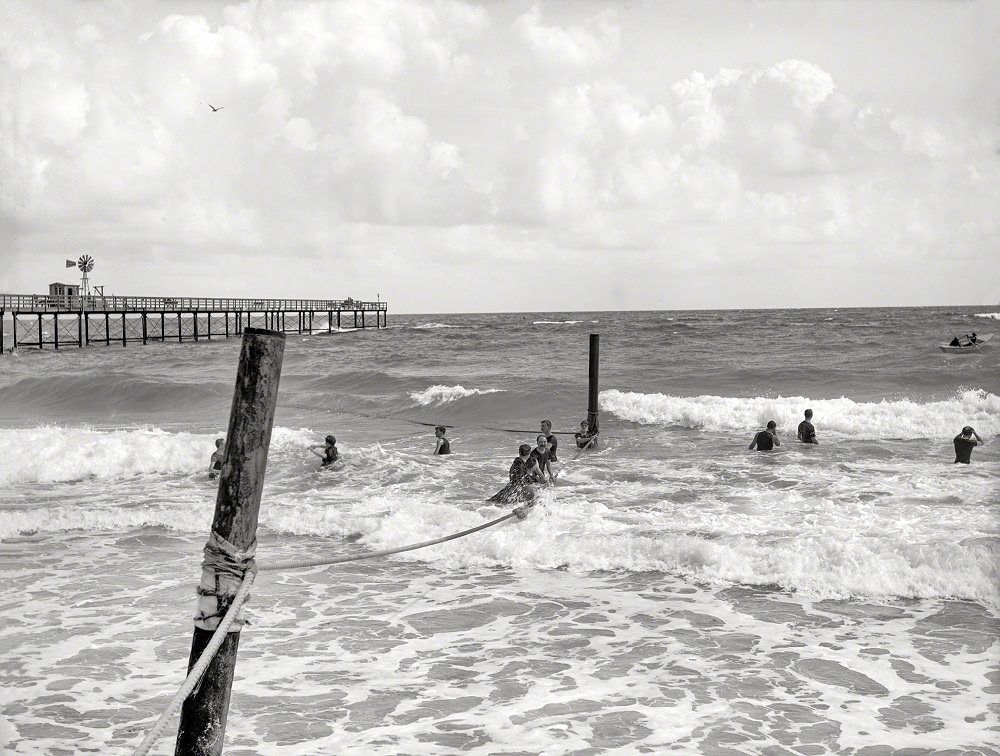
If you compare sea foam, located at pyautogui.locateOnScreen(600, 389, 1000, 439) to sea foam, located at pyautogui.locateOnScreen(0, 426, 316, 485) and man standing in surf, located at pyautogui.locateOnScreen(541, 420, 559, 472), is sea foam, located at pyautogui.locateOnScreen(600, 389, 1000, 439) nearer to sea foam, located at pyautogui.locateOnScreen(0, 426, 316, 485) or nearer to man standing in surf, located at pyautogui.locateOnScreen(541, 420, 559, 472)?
man standing in surf, located at pyautogui.locateOnScreen(541, 420, 559, 472)

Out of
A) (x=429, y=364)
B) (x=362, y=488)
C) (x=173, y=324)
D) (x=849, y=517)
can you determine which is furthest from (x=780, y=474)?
(x=173, y=324)

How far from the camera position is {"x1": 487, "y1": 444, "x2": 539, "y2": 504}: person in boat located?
13.7 meters

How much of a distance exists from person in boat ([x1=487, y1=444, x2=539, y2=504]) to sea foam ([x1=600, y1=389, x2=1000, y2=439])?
10821 millimetres

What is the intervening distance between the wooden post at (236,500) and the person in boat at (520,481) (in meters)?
9.64

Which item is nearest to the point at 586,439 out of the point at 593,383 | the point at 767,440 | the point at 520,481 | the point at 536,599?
the point at 593,383

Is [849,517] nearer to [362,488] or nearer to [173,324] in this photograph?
[362,488]

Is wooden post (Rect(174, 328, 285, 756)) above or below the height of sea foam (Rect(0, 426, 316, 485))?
above

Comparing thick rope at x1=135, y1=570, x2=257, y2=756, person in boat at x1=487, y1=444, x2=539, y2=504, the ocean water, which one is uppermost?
thick rope at x1=135, y1=570, x2=257, y2=756

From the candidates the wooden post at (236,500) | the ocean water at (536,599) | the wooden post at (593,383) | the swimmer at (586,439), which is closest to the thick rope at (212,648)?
the wooden post at (236,500)

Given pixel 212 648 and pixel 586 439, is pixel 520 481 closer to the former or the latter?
pixel 586 439

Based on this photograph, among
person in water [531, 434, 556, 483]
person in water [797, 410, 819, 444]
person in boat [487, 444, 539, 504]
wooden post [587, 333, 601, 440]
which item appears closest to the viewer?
person in boat [487, 444, 539, 504]

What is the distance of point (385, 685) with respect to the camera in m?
7.10

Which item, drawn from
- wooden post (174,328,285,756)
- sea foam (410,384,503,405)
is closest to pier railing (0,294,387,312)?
sea foam (410,384,503,405)

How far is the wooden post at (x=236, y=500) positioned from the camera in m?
4.00
